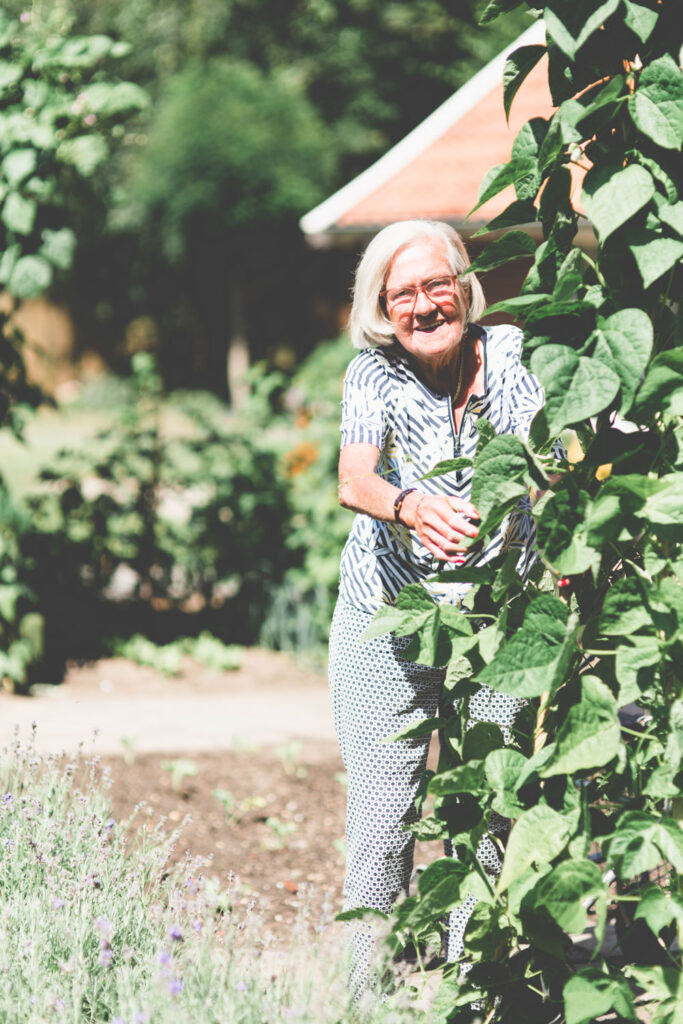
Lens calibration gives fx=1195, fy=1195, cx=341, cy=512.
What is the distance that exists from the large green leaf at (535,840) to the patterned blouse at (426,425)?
64 centimetres

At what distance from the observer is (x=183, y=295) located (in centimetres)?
2833

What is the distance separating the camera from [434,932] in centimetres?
230

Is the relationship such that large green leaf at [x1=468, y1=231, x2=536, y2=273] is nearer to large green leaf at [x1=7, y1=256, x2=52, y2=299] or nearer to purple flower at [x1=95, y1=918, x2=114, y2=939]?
purple flower at [x1=95, y1=918, x2=114, y2=939]

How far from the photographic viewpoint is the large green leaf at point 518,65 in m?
1.92

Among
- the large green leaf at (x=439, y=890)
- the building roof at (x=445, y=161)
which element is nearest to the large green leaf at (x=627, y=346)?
the large green leaf at (x=439, y=890)

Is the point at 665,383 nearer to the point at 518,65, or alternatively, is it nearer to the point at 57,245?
the point at 518,65

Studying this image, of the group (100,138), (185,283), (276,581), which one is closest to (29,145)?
(100,138)

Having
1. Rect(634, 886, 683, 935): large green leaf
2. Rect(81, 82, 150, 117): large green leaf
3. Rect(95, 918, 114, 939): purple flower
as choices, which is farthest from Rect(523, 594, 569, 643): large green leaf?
Rect(81, 82, 150, 117): large green leaf

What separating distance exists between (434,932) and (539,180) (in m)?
1.40

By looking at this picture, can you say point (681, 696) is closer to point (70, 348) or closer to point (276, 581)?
point (276, 581)

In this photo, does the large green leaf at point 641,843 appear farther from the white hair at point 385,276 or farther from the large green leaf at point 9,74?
the large green leaf at point 9,74

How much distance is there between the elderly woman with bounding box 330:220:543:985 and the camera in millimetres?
2418

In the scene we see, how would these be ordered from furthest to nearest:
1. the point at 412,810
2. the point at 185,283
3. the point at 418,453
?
the point at 185,283 → the point at 412,810 → the point at 418,453

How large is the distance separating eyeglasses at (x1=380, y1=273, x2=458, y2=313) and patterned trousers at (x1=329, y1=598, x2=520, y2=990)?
2.17 ft
